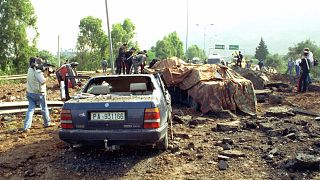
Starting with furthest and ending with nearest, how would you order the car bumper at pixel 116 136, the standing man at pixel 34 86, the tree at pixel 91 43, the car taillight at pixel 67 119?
the tree at pixel 91 43 → the standing man at pixel 34 86 → the car taillight at pixel 67 119 → the car bumper at pixel 116 136

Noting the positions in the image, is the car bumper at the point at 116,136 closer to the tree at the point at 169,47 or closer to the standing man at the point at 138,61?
the standing man at the point at 138,61

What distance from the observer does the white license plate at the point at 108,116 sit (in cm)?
568

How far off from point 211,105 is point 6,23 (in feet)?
119

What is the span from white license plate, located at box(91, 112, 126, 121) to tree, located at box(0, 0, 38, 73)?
3905 centimetres

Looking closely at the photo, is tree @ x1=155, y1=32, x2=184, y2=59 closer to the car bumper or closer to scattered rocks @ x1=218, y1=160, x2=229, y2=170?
scattered rocks @ x1=218, y1=160, x2=229, y2=170

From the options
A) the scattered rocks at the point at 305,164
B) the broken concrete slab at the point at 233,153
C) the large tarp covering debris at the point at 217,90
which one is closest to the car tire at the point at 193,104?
the large tarp covering debris at the point at 217,90

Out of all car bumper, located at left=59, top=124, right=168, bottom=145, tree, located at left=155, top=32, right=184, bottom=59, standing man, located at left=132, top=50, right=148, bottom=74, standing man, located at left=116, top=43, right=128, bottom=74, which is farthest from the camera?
tree, located at left=155, top=32, right=184, bottom=59

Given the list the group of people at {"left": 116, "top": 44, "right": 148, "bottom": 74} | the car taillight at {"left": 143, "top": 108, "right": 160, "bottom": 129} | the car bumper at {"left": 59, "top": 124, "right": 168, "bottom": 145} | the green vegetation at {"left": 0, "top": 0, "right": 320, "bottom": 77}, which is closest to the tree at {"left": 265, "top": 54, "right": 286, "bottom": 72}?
the green vegetation at {"left": 0, "top": 0, "right": 320, "bottom": 77}

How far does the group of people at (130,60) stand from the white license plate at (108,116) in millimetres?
10203

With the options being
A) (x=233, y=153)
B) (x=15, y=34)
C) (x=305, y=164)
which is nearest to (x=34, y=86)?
(x=233, y=153)

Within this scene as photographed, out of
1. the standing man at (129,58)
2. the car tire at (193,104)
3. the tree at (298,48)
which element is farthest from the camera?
the tree at (298,48)

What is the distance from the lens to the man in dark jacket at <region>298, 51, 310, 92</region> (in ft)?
50.9

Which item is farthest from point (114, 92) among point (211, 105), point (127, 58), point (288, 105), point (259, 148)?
point (127, 58)

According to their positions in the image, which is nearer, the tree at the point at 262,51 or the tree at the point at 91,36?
the tree at the point at 91,36
